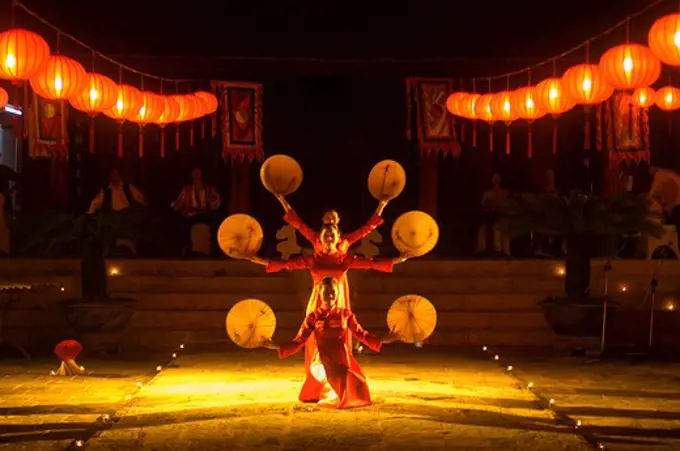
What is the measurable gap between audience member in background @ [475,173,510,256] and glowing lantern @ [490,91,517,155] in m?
3.20

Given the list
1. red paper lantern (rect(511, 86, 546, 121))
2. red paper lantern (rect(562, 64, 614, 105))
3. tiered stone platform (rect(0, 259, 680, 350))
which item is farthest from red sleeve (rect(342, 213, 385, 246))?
tiered stone platform (rect(0, 259, 680, 350))

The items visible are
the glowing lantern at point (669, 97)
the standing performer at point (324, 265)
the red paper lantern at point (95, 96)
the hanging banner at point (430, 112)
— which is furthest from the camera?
the hanging banner at point (430, 112)

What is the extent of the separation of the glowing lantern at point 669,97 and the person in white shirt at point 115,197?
8865 mm

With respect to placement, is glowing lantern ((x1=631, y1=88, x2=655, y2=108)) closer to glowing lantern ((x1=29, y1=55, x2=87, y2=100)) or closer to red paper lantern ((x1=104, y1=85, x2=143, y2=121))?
red paper lantern ((x1=104, y1=85, x2=143, y2=121))

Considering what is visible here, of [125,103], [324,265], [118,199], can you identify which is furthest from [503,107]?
[118,199]

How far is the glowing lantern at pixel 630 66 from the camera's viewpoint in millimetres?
10586

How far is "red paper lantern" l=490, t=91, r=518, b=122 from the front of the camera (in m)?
14.2

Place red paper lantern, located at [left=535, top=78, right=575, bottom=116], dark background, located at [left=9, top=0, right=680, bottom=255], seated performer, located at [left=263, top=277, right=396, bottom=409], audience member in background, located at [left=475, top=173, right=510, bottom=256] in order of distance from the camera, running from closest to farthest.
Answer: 1. seated performer, located at [left=263, top=277, right=396, bottom=409]
2. red paper lantern, located at [left=535, top=78, right=575, bottom=116]
3. dark background, located at [left=9, top=0, right=680, bottom=255]
4. audience member in background, located at [left=475, top=173, right=510, bottom=256]

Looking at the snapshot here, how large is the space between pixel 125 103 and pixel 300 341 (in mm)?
5505

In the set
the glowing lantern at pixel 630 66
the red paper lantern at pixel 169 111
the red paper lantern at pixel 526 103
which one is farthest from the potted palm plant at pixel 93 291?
the glowing lantern at pixel 630 66

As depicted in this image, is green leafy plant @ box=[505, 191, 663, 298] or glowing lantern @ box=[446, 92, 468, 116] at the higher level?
glowing lantern @ box=[446, 92, 468, 116]

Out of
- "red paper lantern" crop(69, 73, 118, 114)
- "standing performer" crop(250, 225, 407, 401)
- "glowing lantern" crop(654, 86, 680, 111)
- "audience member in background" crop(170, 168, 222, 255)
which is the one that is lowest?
"standing performer" crop(250, 225, 407, 401)

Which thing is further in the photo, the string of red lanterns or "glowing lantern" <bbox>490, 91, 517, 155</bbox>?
"glowing lantern" <bbox>490, 91, 517, 155</bbox>

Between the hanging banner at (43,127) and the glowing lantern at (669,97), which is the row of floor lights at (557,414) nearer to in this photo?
the glowing lantern at (669,97)
